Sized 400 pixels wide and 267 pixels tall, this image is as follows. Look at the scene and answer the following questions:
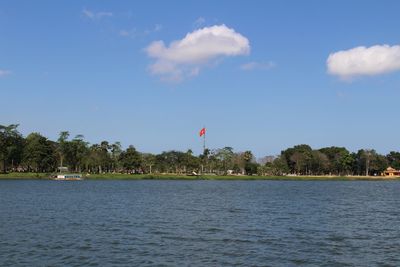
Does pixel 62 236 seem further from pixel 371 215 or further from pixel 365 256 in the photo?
pixel 371 215

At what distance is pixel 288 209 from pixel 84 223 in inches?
1320

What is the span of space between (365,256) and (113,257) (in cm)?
1837

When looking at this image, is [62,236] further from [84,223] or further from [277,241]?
[277,241]

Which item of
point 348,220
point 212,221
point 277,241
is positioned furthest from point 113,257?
point 348,220

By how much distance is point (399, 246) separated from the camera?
126ft

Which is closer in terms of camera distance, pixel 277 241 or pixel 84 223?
pixel 277 241

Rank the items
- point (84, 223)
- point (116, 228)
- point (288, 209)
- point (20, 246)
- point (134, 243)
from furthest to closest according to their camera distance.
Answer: point (288, 209)
point (84, 223)
point (116, 228)
point (134, 243)
point (20, 246)

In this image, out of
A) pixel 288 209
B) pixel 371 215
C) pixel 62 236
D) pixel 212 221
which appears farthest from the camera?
pixel 288 209

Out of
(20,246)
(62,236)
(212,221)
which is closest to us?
(20,246)

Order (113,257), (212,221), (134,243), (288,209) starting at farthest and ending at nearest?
(288,209), (212,221), (134,243), (113,257)

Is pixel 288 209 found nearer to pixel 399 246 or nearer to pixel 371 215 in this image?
pixel 371 215

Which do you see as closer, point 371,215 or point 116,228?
point 116,228

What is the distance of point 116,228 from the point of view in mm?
47031

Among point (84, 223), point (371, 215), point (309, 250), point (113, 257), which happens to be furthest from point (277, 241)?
point (371, 215)
